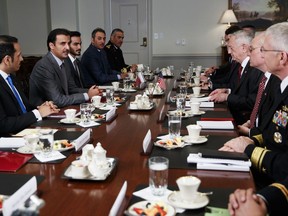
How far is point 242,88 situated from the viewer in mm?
3385

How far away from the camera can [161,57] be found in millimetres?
7469

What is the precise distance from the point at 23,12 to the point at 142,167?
711cm

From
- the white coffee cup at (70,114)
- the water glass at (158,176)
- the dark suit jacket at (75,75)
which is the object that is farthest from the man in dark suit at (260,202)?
the dark suit jacket at (75,75)

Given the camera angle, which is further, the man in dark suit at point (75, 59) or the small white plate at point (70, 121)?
the man in dark suit at point (75, 59)

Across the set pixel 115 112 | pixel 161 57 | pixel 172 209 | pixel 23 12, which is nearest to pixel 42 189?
pixel 172 209

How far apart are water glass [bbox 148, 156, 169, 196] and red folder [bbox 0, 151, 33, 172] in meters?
0.63

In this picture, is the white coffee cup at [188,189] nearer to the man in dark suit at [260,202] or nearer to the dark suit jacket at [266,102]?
the man in dark suit at [260,202]

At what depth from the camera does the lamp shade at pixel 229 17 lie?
6.79m

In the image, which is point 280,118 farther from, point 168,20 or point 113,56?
point 168,20

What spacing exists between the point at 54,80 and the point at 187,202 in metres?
2.42

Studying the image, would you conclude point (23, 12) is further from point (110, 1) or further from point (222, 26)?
point (222, 26)

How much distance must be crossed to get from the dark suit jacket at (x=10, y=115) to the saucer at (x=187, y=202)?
1439mm

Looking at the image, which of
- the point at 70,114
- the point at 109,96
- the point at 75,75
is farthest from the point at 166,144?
the point at 75,75

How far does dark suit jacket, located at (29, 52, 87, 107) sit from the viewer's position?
316 cm
